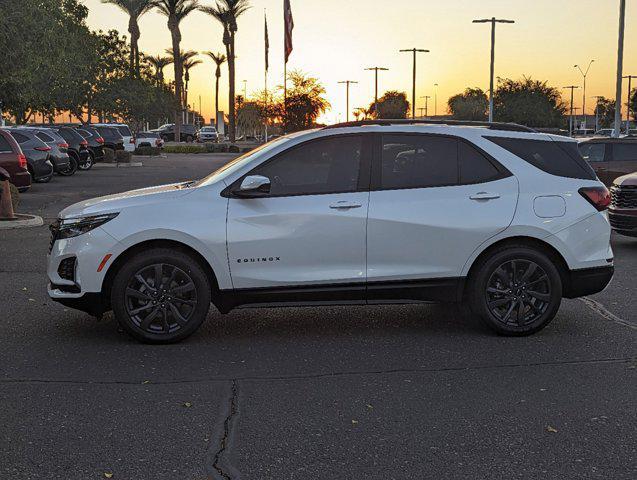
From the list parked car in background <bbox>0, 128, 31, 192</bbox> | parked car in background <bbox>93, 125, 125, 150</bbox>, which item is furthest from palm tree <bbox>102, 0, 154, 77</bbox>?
parked car in background <bbox>0, 128, 31, 192</bbox>

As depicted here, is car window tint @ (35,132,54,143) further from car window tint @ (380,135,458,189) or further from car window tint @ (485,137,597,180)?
car window tint @ (485,137,597,180)

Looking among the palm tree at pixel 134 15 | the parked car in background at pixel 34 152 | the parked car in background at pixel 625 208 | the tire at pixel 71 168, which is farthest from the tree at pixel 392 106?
the parked car in background at pixel 625 208

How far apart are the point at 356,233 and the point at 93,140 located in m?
34.0

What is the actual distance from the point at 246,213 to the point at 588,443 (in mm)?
3209

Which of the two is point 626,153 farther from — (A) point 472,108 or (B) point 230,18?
(A) point 472,108

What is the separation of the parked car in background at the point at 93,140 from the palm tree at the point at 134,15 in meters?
29.3

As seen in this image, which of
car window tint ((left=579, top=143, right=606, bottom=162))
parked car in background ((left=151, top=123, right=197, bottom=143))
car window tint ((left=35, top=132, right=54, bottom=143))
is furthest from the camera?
parked car in background ((left=151, top=123, right=197, bottom=143))

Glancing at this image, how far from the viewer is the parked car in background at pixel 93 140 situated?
38.1 metres

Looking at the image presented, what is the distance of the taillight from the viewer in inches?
285

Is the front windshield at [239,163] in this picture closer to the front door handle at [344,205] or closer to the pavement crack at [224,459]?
the front door handle at [344,205]

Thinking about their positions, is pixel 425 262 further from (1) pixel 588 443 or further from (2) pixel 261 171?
(1) pixel 588 443

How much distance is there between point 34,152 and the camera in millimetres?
25078

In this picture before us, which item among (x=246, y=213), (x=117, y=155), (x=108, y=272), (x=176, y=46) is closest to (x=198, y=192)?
(x=246, y=213)

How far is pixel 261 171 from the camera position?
275 inches
